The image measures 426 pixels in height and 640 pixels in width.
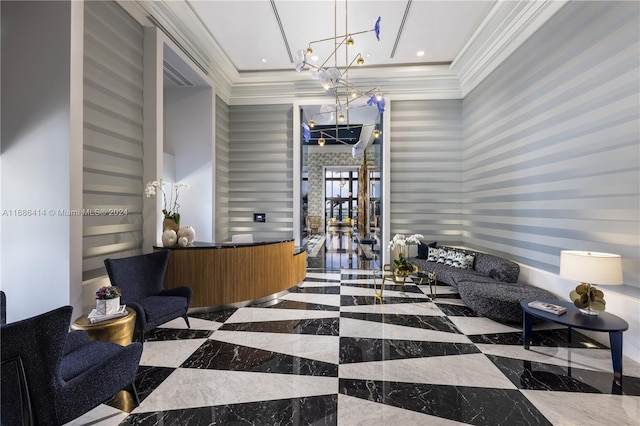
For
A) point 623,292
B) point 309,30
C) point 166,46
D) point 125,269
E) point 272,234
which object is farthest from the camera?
point 272,234

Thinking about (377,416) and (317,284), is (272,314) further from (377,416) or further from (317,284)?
(377,416)

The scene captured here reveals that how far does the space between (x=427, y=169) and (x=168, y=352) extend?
5.83 metres

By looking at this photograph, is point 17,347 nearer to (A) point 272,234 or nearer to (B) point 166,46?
(B) point 166,46

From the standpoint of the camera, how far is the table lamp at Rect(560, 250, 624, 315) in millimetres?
2445

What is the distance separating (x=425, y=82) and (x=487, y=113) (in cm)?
161

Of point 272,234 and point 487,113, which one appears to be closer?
point 487,113

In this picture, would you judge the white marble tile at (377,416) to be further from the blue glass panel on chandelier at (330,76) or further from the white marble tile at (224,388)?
the blue glass panel on chandelier at (330,76)

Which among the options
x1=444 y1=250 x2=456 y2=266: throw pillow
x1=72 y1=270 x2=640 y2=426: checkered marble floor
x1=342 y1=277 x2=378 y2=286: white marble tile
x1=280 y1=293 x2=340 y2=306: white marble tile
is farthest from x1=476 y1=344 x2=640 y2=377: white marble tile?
x1=342 y1=277 x2=378 y2=286: white marble tile

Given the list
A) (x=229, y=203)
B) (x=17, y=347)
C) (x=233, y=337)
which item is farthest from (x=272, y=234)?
(x=17, y=347)

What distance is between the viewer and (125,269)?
9.80 ft

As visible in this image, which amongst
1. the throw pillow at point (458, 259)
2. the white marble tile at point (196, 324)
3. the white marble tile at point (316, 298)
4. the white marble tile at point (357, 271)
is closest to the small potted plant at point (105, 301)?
the white marble tile at point (196, 324)

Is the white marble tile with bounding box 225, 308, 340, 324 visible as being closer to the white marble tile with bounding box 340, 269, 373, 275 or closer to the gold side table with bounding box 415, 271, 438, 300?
the gold side table with bounding box 415, 271, 438, 300

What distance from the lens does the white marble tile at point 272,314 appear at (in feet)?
11.9

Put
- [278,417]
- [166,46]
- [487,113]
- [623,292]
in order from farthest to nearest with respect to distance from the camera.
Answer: [487,113]
[166,46]
[623,292]
[278,417]
